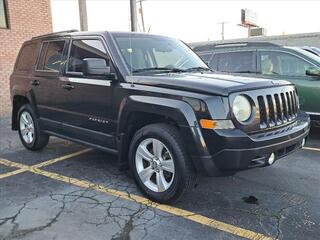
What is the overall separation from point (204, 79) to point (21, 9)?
30.5ft

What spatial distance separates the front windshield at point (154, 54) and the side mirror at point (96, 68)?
0.84ft

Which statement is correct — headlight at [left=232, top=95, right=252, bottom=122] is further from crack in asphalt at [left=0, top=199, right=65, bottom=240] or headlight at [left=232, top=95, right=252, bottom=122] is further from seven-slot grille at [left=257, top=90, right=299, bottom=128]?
crack in asphalt at [left=0, top=199, right=65, bottom=240]

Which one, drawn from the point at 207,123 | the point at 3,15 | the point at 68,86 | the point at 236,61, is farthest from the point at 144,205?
the point at 3,15

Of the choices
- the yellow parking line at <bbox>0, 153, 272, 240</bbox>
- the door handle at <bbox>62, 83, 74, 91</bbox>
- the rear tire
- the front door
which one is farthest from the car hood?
the rear tire

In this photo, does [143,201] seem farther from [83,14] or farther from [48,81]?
[83,14]

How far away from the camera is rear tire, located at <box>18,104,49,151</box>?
6.32 metres

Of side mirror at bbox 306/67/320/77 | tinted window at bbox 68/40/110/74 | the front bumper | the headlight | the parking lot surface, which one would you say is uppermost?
tinted window at bbox 68/40/110/74

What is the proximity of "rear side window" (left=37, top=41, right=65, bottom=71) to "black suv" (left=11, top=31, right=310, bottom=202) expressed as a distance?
2 cm

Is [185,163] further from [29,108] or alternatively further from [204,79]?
[29,108]

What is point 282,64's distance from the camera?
7426mm

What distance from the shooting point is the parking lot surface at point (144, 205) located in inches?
139

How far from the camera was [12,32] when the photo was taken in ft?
37.4

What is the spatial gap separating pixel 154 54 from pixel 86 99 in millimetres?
1070

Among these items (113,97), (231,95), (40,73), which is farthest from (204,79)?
(40,73)
